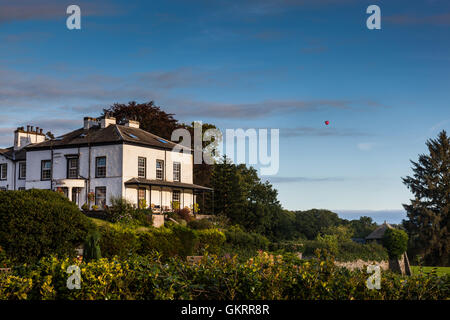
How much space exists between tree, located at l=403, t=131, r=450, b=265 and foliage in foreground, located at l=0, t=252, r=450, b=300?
5273cm

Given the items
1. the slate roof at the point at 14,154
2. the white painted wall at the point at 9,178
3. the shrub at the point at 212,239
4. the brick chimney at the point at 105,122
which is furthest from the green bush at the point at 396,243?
the white painted wall at the point at 9,178

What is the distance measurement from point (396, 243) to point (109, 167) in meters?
25.0

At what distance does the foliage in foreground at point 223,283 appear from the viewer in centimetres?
764

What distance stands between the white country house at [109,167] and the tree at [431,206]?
27620mm

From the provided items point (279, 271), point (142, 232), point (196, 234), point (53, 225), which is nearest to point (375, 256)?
point (196, 234)

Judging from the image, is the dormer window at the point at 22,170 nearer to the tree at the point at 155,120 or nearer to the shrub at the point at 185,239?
the tree at the point at 155,120

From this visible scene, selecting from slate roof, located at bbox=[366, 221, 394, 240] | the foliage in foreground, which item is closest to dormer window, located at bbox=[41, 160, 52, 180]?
slate roof, located at bbox=[366, 221, 394, 240]

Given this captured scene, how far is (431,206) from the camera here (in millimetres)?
59406

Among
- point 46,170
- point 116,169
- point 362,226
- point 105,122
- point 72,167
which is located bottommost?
point 362,226

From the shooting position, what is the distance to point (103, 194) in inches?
1566

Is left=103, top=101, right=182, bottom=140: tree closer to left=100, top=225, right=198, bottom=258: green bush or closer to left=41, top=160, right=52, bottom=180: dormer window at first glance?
left=41, top=160, right=52, bottom=180: dormer window

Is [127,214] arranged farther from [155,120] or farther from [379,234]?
[379,234]

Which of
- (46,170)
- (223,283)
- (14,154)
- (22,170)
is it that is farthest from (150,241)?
(14,154)
